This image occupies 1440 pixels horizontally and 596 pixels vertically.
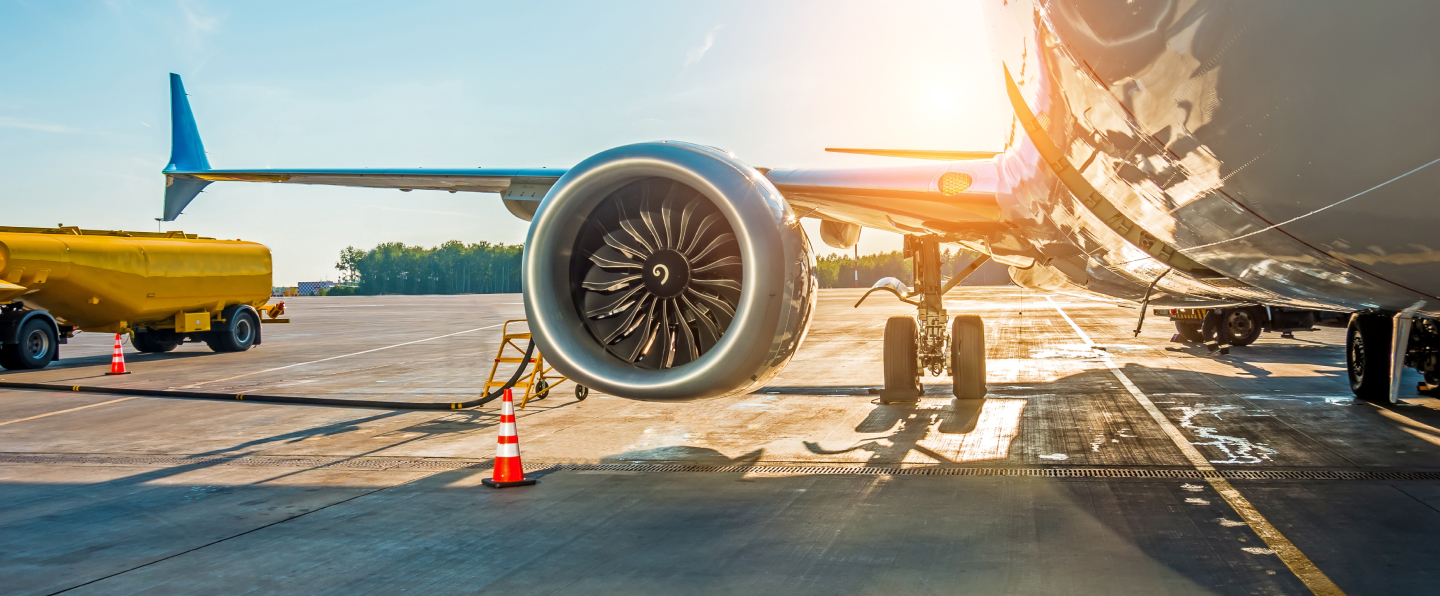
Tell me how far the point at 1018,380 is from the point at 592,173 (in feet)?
24.4

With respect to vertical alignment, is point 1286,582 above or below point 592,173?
below

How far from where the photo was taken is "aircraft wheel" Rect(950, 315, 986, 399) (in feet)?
30.0

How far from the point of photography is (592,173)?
5051 millimetres

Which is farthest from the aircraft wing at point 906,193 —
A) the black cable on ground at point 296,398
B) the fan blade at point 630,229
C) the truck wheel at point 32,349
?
the truck wheel at point 32,349

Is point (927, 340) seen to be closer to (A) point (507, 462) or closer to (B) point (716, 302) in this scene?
(B) point (716, 302)

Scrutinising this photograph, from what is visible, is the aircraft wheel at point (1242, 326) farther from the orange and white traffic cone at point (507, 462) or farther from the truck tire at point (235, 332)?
the truck tire at point (235, 332)

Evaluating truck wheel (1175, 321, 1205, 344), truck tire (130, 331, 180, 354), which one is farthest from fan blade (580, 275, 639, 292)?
truck tire (130, 331, 180, 354)

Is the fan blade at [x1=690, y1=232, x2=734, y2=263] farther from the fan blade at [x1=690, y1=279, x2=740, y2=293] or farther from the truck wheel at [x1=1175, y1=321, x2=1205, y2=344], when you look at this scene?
the truck wheel at [x1=1175, y1=321, x2=1205, y2=344]

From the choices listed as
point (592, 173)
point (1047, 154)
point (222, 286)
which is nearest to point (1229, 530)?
point (1047, 154)

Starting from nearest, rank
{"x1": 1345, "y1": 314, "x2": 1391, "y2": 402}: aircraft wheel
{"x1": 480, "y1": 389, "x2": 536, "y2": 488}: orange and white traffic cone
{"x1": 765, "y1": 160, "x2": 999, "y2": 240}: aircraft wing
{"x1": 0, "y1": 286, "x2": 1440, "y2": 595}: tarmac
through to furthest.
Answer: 1. {"x1": 0, "y1": 286, "x2": 1440, "y2": 595}: tarmac
2. {"x1": 480, "y1": 389, "x2": 536, "y2": 488}: orange and white traffic cone
3. {"x1": 765, "y1": 160, "x2": 999, "y2": 240}: aircraft wing
4. {"x1": 1345, "y1": 314, "x2": 1391, "y2": 402}: aircraft wheel

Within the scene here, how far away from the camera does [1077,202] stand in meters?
4.95

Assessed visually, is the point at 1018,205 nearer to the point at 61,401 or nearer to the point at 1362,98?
the point at 1362,98

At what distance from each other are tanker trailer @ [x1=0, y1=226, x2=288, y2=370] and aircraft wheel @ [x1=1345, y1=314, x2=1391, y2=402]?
55.8 ft

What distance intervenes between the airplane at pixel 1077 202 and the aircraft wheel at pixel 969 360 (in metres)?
0.03
